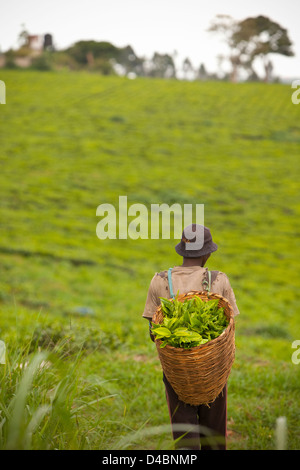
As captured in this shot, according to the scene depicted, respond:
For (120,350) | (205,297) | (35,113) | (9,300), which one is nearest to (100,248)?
(9,300)

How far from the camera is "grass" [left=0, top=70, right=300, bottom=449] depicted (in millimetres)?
3303

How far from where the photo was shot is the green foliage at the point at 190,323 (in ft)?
8.93

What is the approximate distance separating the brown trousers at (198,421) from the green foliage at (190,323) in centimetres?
58

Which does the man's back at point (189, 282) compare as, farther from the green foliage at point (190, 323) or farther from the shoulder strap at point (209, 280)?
the green foliage at point (190, 323)

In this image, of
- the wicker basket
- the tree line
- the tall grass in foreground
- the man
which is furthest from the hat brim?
the tree line

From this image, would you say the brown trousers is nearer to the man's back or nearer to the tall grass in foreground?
the man's back

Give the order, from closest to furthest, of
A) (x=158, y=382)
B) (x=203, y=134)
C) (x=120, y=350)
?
1. (x=158, y=382)
2. (x=120, y=350)
3. (x=203, y=134)

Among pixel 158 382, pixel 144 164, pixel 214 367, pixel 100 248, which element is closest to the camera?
pixel 214 367

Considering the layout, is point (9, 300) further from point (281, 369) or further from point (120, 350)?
point (281, 369)

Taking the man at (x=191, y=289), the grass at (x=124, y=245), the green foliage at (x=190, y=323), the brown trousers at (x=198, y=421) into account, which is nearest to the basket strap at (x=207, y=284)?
the man at (x=191, y=289)

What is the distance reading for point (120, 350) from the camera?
20.1ft
